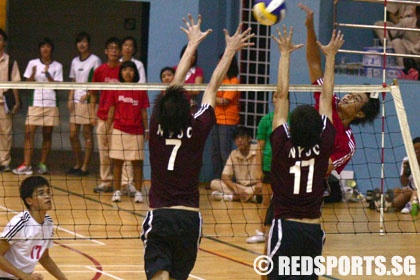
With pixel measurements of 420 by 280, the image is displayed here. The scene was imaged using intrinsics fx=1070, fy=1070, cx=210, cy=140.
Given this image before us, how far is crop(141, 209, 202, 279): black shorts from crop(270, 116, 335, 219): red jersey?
2.13ft

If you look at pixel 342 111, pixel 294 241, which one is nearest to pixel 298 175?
pixel 294 241

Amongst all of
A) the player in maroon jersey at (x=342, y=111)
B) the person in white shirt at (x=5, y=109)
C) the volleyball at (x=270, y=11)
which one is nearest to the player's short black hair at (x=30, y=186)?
the volleyball at (x=270, y=11)

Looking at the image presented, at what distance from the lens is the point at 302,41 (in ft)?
54.5

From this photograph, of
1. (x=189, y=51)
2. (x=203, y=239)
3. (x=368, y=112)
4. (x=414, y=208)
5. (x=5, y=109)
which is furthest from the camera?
(x=5, y=109)

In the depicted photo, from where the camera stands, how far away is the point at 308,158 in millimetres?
7754

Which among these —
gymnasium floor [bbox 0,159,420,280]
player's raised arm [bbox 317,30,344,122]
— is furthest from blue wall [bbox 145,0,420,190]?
player's raised arm [bbox 317,30,344,122]

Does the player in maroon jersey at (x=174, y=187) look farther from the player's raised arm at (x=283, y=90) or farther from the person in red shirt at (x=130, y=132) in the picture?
the person in red shirt at (x=130, y=132)

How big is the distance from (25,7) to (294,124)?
53.3ft

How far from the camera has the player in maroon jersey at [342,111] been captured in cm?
969

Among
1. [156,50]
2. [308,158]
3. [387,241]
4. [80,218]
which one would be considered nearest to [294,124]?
[308,158]

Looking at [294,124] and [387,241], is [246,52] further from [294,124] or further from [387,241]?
[294,124]

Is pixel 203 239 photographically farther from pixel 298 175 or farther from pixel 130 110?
pixel 298 175

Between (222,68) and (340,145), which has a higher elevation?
(222,68)

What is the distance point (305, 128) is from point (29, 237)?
2641 mm
